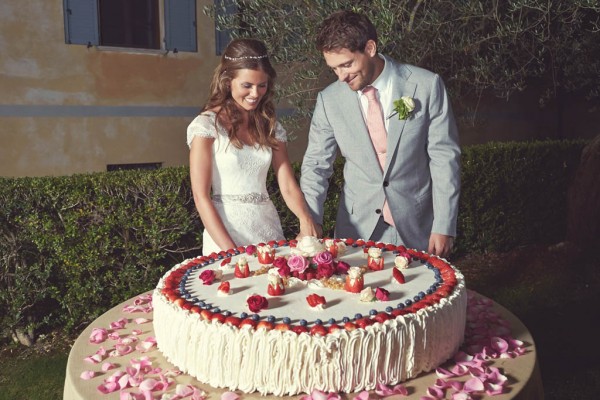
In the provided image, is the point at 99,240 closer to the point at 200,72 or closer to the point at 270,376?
the point at 270,376

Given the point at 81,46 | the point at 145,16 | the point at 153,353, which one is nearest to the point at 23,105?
the point at 81,46

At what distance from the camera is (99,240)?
5.79m

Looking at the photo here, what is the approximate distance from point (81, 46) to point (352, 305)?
28.8 feet

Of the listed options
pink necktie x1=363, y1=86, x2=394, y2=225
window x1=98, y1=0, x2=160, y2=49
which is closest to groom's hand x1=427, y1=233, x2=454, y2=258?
pink necktie x1=363, y1=86, x2=394, y2=225

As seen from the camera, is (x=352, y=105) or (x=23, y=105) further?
(x=23, y=105)

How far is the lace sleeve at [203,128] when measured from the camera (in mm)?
3455

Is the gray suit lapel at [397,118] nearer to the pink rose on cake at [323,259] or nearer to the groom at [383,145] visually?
the groom at [383,145]

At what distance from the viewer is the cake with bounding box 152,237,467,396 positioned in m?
2.12

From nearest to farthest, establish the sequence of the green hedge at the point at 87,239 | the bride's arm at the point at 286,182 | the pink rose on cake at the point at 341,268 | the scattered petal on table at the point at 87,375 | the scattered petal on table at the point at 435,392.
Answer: the scattered petal on table at the point at 435,392 → the scattered petal on table at the point at 87,375 → the pink rose on cake at the point at 341,268 → the bride's arm at the point at 286,182 → the green hedge at the point at 87,239

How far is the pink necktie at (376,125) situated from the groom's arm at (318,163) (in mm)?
283

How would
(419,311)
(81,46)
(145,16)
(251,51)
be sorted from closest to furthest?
1. (419,311)
2. (251,51)
3. (81,46)
4. (145,16)

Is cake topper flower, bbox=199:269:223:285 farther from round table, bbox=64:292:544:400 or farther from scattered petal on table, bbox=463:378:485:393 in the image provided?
scattered petal on table, bbox=463:378:485:393

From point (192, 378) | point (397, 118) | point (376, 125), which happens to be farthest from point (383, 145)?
point (192, 378)

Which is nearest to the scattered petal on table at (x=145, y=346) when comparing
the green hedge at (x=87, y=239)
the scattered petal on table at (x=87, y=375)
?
the scattered petal on table at (x=87, y=375)
